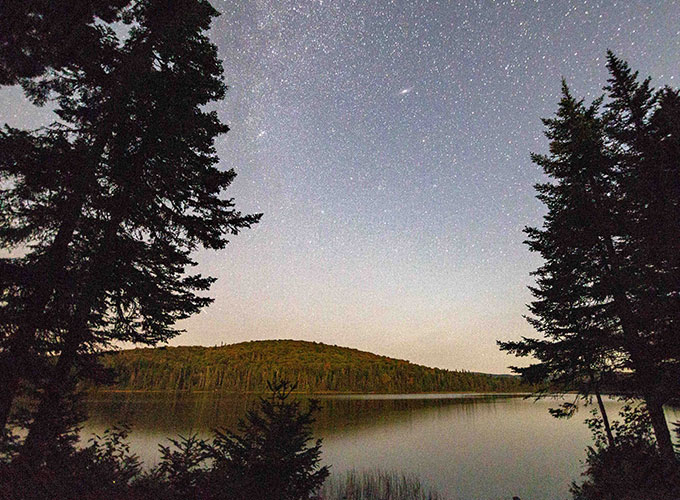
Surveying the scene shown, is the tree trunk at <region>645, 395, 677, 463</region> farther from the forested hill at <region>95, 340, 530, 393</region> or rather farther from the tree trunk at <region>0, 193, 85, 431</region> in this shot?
the forested hill at <region>95, 340, 530, 393</region>

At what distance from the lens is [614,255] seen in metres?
Result: 13.0

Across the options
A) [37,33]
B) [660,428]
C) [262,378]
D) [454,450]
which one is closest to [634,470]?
[660,428]

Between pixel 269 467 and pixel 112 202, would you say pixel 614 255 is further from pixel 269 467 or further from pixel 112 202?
pixel 112 202

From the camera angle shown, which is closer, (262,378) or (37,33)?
(37,33)

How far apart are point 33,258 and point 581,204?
1864cm

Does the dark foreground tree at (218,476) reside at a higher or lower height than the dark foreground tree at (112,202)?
lower

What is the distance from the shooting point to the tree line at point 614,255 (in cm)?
955

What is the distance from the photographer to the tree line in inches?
376

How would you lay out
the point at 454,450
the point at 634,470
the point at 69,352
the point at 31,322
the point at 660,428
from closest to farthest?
the point at 31,322 < the point at 69,352 < the point at 634,470 < the point at 660,428 < the point at 454,450

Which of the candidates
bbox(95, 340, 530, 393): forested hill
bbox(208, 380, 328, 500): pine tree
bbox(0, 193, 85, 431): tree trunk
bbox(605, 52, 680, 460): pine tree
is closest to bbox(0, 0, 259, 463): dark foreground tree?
bbox(0, 193, 85, 431): tree trunk

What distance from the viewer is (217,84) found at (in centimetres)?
1132

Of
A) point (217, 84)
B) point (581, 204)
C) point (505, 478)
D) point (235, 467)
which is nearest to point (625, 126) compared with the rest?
point (581, 204)

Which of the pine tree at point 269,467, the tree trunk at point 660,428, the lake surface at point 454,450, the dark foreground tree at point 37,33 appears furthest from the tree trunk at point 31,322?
the tree trunk at point 660,428

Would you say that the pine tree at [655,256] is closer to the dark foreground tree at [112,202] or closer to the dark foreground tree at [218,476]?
the dark foreground tree at [218,476]
